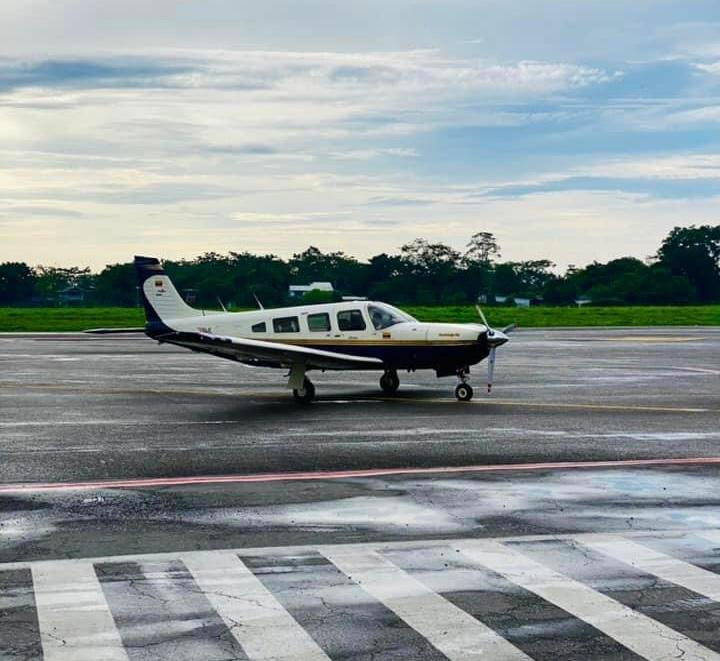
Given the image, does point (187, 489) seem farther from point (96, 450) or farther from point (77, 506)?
point (96, 450)

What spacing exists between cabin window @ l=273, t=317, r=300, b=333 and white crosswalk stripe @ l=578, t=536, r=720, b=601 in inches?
636

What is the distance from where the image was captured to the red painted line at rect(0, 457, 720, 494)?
45.8ft

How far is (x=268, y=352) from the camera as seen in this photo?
25.0m

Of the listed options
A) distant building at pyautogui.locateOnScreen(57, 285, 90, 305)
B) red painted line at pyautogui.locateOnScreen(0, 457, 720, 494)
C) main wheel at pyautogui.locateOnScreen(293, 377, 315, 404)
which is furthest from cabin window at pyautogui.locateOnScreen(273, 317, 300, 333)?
distant building at pyautogui.locateOnScreen(57, 285, 90, 305)

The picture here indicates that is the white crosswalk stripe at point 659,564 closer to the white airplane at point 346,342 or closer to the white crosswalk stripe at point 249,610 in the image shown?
the white crosswalk stripe at point 249,610

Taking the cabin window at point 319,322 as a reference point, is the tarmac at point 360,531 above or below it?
below

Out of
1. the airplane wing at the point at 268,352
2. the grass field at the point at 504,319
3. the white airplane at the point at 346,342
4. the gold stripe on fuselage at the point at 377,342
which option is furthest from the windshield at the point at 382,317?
the grass field at the point at 504,319

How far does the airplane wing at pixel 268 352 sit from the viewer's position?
24.7 metres

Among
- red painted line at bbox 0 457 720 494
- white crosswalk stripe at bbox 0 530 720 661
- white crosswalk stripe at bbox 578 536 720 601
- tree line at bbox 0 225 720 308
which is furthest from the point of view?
tree line at bbox 0 225 720 308

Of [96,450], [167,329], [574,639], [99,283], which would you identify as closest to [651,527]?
[574,639]

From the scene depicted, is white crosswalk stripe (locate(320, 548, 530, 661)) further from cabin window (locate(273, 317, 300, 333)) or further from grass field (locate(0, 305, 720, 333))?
grass field (locate(0, 305, 720, 333))

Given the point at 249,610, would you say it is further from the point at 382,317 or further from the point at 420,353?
the point at 382,317

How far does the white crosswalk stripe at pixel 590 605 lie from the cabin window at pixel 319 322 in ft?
51.9

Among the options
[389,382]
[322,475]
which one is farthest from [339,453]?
[389,382]
